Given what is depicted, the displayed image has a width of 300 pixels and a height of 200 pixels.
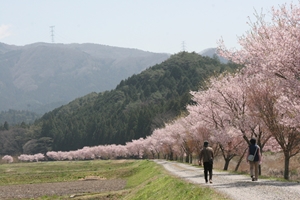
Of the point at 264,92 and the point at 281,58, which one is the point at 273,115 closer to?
the point at 264,92

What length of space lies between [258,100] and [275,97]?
1.71 meters

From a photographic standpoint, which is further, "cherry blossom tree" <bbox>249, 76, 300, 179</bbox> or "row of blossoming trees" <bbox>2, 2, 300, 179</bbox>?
"cherry blossom tree" <bbox>249, 76, 300, 179</bbox>

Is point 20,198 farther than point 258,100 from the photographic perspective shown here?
Yes

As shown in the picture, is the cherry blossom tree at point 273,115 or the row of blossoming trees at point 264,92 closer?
the row of blossoming trees at point 264,92

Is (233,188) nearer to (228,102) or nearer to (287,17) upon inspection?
(287,17)

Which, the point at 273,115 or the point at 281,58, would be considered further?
the point at 273,115

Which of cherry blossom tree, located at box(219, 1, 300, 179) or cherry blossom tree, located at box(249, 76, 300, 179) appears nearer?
cherry blossom tree, located at box(219, 1, 300, 179)

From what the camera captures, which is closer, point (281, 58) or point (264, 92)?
point (281, 58)

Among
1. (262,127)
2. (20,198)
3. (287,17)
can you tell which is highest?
(287,17)

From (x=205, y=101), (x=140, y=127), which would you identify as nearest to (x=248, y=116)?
(x=205, y=101)

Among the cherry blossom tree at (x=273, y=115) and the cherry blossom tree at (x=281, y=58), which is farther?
the cherry blossom tree at (x=273, y=115)

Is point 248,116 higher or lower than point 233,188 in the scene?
higher

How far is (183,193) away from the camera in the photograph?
78.4ft

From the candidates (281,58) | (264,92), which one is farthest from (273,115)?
(281,58)
